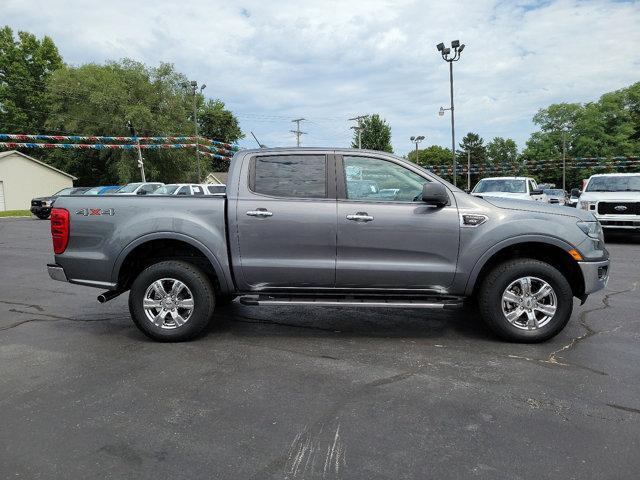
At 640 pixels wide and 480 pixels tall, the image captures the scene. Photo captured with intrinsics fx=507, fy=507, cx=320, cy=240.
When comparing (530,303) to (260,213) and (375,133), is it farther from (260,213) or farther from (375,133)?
(375,133)

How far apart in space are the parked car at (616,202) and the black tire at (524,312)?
8.37 m

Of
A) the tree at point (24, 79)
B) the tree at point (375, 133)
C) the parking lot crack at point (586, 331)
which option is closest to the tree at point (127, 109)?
the tree at point (24, 79)

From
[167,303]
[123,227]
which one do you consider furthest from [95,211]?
[167,303]

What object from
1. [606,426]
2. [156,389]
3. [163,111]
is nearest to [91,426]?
[156,389]

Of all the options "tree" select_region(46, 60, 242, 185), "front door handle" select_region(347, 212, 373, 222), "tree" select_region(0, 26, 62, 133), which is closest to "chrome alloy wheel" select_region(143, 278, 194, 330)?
"front door handle" select_region(347, 212, 373, 222)

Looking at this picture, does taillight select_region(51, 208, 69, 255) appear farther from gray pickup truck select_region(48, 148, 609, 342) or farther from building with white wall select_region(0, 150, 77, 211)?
building with white wall select_region(0, 150, 77, 211)

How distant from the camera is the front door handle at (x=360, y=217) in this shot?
15.5 ft

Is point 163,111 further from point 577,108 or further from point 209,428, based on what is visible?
point 577,108

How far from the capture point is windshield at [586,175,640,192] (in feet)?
43.5

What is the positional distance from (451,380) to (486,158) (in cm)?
11073

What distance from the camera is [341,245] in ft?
15.6

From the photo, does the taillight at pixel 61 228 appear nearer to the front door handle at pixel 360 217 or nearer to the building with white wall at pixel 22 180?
the front door handle at pixel 360 217

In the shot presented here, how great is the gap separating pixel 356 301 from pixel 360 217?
2.58 feet

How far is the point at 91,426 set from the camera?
3.17m
